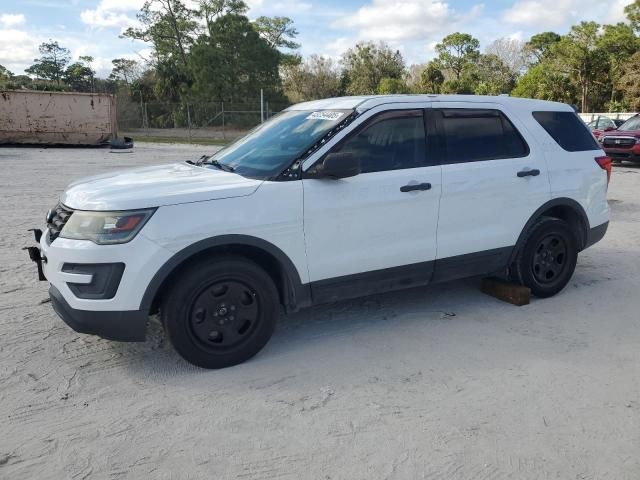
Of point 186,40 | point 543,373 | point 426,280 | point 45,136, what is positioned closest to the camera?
point 543,373

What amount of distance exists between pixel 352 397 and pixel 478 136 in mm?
2491

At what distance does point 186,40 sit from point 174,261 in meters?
50.0

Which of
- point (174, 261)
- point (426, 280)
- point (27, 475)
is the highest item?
point (174, 261)

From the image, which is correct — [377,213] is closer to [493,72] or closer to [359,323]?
[359,323]

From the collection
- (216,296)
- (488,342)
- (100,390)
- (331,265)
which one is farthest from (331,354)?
(100,390)

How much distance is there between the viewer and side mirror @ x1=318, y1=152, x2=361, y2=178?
3592 millimetres

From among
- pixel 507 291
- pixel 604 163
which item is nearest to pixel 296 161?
pixel 507 291

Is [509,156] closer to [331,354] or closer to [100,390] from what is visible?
[331,354]

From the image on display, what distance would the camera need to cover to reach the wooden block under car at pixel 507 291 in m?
4.79

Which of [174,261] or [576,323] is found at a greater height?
[174,261]

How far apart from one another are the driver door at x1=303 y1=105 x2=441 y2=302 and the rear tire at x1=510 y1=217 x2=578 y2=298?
1.09 meters

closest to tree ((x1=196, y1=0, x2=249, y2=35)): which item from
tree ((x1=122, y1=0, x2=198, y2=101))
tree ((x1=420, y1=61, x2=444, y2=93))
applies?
tree ((x1=122, y1=0, x2=198, y2=101))

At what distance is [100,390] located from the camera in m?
3.35

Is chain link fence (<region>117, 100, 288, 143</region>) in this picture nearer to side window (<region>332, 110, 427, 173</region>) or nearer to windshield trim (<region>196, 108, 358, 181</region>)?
side window (<region>332, 110, 427, 173</region>)
